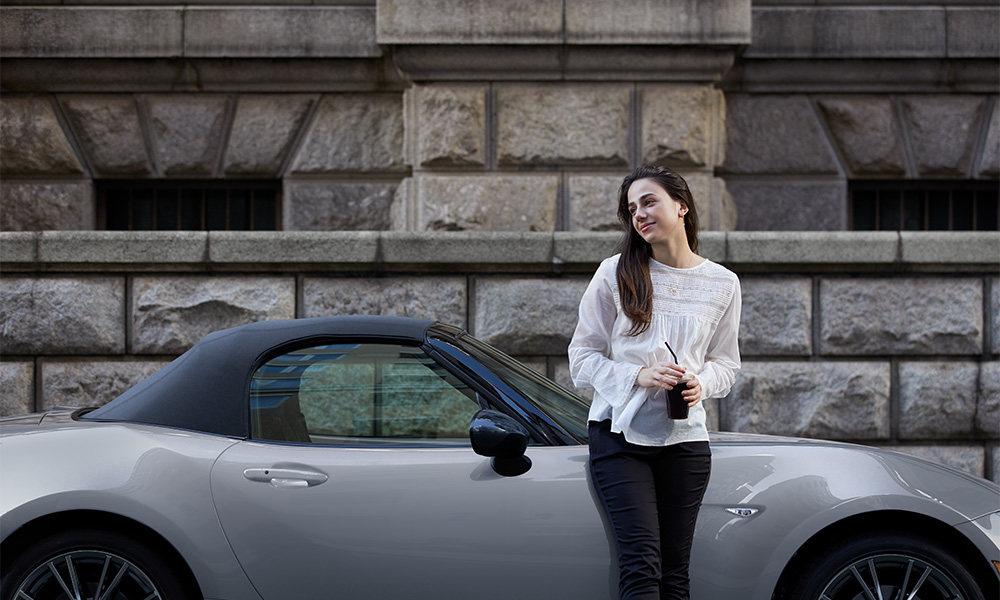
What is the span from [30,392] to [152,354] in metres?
0.85

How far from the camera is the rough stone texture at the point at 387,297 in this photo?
5.79 metres

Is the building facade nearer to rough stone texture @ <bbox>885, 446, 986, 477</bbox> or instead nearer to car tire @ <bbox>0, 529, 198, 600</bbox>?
rough stone texture @ <bbox>885, 446, 986, 477</bbox>

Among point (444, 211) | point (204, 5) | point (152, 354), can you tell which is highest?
point (204, 5)

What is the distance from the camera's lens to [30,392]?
578cm

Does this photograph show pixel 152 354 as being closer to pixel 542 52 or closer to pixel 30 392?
pixel 30 392

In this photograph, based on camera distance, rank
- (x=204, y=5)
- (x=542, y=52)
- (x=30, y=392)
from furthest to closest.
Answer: (x=204, y=5) → (x=542, y=52) → (x=30, y=392)

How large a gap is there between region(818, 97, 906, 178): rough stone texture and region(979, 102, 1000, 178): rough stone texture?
2.26ft

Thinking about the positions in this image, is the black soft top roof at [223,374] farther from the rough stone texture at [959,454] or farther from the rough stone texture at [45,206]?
the rough stone texture at [45,206]

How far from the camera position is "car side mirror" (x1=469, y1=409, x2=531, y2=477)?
104 inches

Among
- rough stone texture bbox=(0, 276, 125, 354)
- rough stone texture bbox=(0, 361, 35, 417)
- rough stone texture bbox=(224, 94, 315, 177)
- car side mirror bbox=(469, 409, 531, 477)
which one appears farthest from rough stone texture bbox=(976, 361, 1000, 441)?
rough stone texture bbox=(0, 361, 35, 417)

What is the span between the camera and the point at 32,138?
7.46m

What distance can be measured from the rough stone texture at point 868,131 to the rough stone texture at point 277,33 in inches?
160

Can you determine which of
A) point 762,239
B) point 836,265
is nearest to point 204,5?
point 762,239

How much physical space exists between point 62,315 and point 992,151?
24.8 feet
